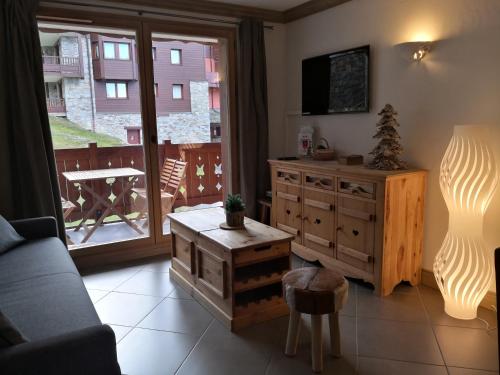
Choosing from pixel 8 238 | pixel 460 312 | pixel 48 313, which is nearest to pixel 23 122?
pixel 8 238

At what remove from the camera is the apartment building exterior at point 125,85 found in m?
3.40

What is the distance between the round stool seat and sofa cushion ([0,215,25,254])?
1.73 m

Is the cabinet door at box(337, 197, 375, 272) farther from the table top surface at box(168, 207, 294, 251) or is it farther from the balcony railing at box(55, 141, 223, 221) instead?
the balcony railing at box(55, 141, 223, 221)

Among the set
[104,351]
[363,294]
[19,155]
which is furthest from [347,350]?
[19,155]

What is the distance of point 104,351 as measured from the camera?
1305 millimetres

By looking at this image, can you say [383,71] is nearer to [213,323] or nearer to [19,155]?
[213,323]

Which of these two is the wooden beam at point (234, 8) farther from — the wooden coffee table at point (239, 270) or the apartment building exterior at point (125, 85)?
the wooden coffee table at point (239, 270)

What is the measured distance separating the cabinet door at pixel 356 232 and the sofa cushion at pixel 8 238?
7.43ft

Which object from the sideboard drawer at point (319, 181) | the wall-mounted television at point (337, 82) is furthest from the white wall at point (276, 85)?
the sideboard drawer at point (319, 181)

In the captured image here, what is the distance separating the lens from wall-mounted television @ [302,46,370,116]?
3367 mm

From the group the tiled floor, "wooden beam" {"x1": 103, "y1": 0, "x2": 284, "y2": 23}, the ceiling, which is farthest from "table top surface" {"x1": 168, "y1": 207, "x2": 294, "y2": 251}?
the ceiling

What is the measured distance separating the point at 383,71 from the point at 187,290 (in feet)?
7.49

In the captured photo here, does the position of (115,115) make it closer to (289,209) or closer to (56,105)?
(56,105)

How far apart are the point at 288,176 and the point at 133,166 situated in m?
1.46
